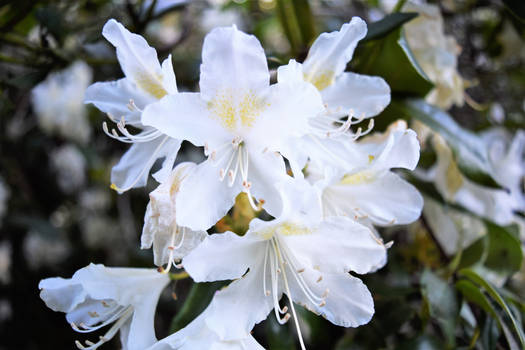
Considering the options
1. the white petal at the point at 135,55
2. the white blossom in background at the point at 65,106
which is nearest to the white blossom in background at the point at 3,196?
the white blossom in background at the point at 65,106

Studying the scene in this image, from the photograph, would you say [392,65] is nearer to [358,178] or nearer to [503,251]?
[358,178]

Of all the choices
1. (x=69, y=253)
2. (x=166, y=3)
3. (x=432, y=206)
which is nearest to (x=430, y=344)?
(x=432, y=206)

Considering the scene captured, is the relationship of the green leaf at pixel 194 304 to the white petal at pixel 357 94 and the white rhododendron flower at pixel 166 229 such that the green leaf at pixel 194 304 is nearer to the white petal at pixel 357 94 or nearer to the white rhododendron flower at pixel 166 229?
the white rhododendron flower at pixel 166 229

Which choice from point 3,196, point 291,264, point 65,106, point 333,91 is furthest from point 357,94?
point 3,196

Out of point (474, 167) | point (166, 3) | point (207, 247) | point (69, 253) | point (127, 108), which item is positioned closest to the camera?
point (207, 247)

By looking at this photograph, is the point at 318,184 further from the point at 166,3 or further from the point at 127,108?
the point at 166,3
